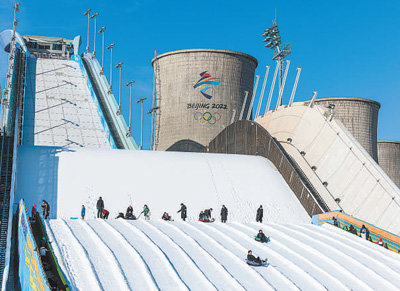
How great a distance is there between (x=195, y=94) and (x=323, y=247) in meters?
29.0

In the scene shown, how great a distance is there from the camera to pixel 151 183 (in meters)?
28.7

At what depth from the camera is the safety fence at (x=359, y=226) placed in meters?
21.4

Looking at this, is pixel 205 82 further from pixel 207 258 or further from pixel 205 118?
pixel 207 258

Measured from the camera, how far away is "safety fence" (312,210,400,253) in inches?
842

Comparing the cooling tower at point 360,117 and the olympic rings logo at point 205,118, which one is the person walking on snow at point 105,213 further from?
the cooling tower at point 360,117

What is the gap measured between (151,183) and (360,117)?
81.3 feet

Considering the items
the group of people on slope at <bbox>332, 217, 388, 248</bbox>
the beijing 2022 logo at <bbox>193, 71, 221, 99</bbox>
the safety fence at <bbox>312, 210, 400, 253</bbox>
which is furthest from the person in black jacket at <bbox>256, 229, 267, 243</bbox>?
the beijing 2022 logo at <bbox>193, 71, 221, 99</bbox>

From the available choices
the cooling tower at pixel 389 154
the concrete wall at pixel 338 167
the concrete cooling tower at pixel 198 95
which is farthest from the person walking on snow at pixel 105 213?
the cooling tower at pixel 389 154

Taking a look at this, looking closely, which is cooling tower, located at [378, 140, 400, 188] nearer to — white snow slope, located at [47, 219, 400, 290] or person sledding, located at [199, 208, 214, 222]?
person sledding, located at [199, 208, 214, 222]

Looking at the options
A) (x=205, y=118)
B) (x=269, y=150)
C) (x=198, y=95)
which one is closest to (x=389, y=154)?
(x=205, y=118)

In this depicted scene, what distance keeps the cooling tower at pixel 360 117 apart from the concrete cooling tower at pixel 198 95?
24.3 ft

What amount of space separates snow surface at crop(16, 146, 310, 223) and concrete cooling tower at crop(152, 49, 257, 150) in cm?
1555

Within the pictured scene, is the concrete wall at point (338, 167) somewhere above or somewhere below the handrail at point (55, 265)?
above

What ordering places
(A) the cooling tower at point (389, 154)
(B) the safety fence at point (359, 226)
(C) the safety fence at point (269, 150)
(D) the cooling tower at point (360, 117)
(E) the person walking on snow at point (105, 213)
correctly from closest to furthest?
(B) the safety fence at point (359, 226)
(E) the person walking on snow at point (105, 213)
(C) the safety fence at point (269, 150)
(D) the cooling tower at point (360, 117)
(A) the cooling tower at point (389, 154)
